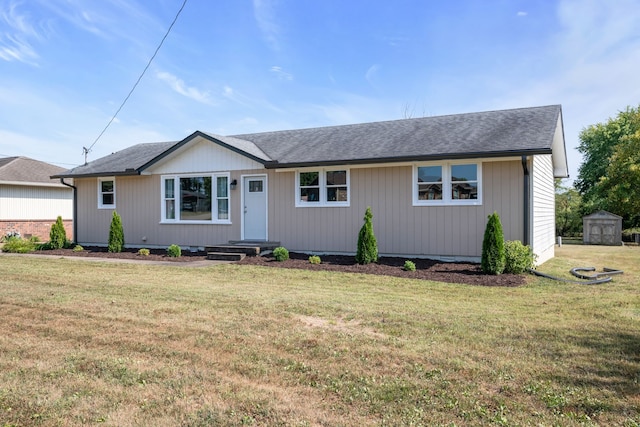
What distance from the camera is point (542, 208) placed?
12.8 meters

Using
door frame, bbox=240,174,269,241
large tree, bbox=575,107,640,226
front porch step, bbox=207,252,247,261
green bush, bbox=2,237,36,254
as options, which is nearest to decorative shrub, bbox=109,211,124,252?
green bush, bbox=2,237,36,254

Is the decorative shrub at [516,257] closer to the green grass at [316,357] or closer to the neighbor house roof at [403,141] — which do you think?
the green grass at [316,357]

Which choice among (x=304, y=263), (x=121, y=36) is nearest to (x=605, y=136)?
(x=304, y=263)

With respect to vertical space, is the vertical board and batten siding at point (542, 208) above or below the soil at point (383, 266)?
above

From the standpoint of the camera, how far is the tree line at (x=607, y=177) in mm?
23047

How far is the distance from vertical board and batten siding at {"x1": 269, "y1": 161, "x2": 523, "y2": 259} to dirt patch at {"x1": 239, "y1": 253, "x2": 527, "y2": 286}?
46 centimetres

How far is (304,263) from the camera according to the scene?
11.2 metres

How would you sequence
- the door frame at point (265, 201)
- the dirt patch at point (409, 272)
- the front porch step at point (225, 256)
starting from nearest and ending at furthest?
the dirt patch at point (409, 272), the front porch step at point (225, 256), the door frame at point (265, 201)

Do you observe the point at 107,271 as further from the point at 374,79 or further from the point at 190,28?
the point at 374,79

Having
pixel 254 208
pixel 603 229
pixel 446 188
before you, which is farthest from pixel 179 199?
pixel 603 229

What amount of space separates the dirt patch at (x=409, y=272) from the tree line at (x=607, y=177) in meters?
17.3

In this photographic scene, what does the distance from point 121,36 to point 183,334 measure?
11874mm

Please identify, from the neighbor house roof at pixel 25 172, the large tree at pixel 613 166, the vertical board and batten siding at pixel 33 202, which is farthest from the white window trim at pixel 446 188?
the vertical board and batten siding at pixel 33 202

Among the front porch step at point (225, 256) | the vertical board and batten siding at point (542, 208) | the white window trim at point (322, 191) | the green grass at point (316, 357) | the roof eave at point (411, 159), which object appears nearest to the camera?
the green grass at point (316, 357)
